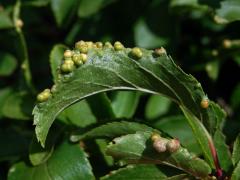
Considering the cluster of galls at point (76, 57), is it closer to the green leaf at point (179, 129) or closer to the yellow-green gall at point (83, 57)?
the yellow-green gall at point (83, 57)

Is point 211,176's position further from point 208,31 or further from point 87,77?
point 208,31

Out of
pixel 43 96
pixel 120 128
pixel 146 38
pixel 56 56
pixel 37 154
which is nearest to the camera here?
pixel 43 96

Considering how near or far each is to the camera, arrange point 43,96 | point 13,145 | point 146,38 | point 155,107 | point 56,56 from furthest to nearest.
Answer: point 146,38 < point 155,107 < point 13,145 < point 56,56 < point 43,96

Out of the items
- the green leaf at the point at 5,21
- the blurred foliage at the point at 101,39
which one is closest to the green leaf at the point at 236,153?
the blurred foliage at the point at 101,39

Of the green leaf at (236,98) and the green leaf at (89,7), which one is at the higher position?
the green leaf at (89,7)

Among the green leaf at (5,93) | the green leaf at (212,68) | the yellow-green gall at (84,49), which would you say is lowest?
the green leaf at (5,93)

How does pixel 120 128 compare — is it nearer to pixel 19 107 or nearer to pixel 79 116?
pixel 79 116

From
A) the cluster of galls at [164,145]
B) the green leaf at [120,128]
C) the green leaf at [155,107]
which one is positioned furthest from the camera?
the green leaf at [155,107]

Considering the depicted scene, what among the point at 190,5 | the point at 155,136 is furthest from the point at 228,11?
the point at 155,136

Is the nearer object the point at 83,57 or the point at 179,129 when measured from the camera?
the point at 83,57
